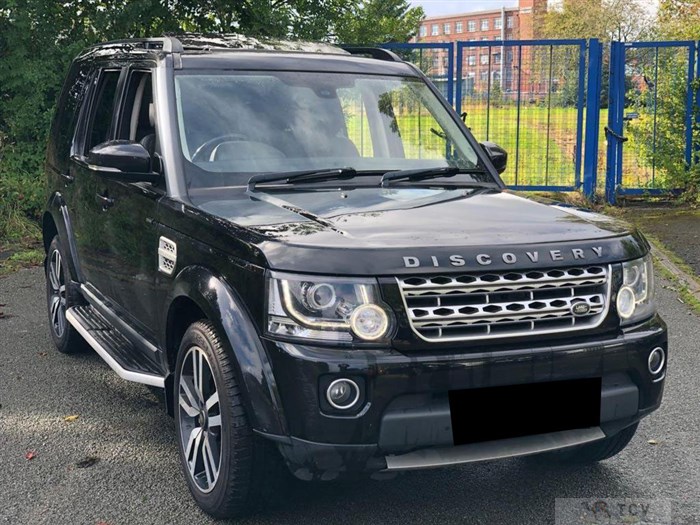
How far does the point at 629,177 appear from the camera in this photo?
12820 mm

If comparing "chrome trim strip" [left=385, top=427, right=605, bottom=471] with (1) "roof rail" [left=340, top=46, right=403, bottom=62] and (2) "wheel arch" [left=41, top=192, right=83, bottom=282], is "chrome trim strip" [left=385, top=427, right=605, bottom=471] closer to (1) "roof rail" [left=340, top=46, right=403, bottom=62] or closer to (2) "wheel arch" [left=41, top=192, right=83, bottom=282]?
(1) "roof rail" [left=340, top=46, right=403, bottom=62]

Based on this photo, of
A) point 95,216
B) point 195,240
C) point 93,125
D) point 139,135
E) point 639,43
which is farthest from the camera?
point 639,43

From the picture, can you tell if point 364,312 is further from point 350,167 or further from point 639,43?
point 639,43

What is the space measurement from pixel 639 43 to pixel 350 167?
9.30 meters

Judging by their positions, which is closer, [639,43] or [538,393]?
[538,393]

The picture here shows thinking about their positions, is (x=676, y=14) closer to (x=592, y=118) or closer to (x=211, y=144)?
(x=592, y=118)

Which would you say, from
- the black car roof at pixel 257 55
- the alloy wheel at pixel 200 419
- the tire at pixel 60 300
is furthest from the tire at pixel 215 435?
the tire at pixel 60 300

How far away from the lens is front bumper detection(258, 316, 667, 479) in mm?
2959

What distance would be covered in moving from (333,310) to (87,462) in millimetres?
1791

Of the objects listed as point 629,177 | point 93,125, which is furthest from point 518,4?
point 93,125

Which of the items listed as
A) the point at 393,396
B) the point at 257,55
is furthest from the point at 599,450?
the point at 257,55

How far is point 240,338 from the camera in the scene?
315cm

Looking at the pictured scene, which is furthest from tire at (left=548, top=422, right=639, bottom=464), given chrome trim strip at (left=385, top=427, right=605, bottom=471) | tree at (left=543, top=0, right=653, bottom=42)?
tree at (left=543, top=0, right=653, bottom=42)

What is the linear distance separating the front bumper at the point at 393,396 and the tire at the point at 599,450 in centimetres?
79
